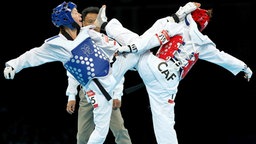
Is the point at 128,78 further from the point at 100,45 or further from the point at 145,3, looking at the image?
the point at 100,45

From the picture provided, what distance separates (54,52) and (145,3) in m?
2.96

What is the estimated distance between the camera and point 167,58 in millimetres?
5590

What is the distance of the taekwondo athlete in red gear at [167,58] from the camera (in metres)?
5.52

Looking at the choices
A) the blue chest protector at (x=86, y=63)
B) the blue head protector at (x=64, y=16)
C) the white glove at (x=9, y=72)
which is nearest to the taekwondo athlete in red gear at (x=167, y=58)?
the blue chest protector at (x=86, y=63)

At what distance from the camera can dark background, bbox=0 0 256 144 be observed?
25.8 ft

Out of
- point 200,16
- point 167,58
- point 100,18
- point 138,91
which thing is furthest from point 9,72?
point 138,91

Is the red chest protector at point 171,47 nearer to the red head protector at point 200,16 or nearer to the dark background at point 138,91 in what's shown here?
the red head protector at point 200,16

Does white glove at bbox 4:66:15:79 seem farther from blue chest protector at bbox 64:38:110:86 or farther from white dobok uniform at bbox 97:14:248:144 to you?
white dobok uniform at bbox 97:14:248:144

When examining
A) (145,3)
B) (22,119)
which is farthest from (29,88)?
(145,3)

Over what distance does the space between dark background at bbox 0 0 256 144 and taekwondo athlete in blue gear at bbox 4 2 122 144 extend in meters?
2.37

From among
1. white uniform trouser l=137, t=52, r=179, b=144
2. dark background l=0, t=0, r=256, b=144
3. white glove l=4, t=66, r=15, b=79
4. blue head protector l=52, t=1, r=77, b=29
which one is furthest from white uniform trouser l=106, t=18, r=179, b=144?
dark background l=0, t=0, r=256, b=144

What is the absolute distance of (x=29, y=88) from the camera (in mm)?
8109

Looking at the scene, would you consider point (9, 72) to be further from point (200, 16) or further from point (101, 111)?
point (200, 16)

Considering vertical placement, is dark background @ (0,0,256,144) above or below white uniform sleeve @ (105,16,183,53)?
below
